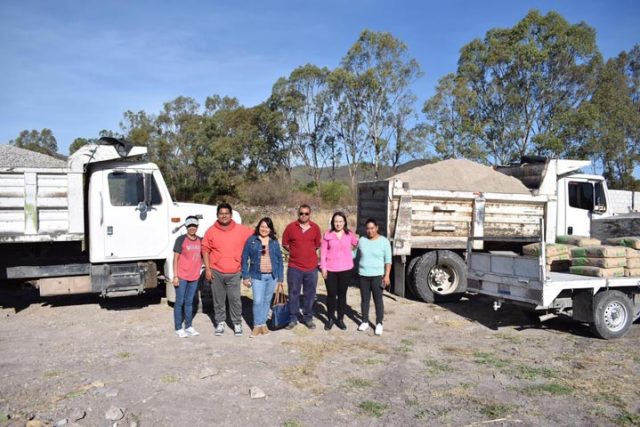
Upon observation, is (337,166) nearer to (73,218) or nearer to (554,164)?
(554,164)

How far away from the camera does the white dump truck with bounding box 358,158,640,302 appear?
8.89 metres

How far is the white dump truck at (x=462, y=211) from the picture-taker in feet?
29.2

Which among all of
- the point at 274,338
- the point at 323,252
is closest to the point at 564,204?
the point at 323,252

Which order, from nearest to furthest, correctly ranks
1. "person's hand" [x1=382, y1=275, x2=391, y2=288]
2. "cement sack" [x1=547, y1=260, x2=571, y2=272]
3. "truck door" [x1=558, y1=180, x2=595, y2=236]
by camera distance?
"person's hand" [x1=382, y1=275, x2=391, y2=288] → "cement sack" [x1=547, y1=260, x2=571, y2=272] → "truck door" [x1=558, y1=180, x2=595, y2=236]

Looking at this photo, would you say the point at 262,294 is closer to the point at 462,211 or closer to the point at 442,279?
the point at 442,279

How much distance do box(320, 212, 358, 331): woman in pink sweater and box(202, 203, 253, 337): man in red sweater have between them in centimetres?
115

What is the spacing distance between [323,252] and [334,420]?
10.1 feet

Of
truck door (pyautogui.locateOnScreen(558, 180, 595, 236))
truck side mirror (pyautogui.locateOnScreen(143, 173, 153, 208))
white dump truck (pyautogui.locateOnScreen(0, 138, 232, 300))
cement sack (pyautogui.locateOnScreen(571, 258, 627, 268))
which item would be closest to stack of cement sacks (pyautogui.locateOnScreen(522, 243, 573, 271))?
cement sack (pyautogui.locateOnScreen(571, 258, 627, 268))

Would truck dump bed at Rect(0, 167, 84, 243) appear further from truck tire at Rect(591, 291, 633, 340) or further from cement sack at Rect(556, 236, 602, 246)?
cement sack at Rect(556, 236, 602, 246)

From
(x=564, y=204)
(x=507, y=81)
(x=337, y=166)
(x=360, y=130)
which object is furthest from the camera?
(x=337, y=166)

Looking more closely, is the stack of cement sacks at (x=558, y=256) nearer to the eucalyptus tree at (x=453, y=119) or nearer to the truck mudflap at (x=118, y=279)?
the truck mudflap at (x=118, y=279)

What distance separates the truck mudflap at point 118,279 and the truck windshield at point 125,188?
97 centimetres

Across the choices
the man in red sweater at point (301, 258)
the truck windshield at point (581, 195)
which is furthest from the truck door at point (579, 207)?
the man in red sweater at point (301, 258)

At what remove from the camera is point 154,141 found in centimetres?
3825
